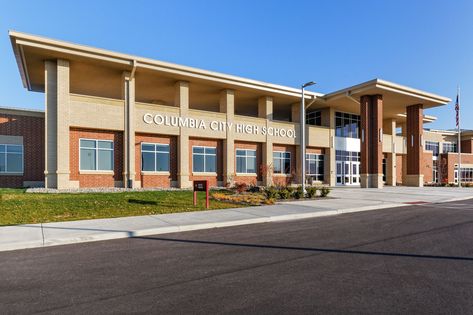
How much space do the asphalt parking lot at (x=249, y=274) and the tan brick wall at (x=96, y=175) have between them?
14.6m

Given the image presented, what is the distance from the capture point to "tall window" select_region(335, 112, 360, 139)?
34519 mm

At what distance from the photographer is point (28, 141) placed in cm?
2288

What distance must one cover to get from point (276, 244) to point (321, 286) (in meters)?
2.95

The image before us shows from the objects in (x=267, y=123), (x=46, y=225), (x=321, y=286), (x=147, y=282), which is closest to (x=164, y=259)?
(x=147, y=282)

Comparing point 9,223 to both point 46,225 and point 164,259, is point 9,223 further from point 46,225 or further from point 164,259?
point 164,259

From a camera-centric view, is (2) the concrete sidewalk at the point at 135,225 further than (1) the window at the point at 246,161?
No

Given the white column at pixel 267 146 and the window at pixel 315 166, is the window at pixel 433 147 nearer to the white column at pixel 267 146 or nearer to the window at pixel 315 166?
the window at pixel 315 166

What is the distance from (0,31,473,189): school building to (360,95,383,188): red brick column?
96mm

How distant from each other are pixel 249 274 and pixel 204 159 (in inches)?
823

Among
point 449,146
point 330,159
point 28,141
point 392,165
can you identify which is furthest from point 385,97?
point 28,141

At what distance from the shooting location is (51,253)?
716 centimetres

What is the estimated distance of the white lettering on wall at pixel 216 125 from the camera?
23.7 metres

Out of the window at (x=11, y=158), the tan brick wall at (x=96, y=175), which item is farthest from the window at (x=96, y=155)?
the window at (x=11, y=158)

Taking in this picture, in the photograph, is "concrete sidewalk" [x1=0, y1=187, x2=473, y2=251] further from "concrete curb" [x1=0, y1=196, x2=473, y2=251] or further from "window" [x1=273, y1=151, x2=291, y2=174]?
"window" [x1=273, y1=151, x2=291, y2=174]
